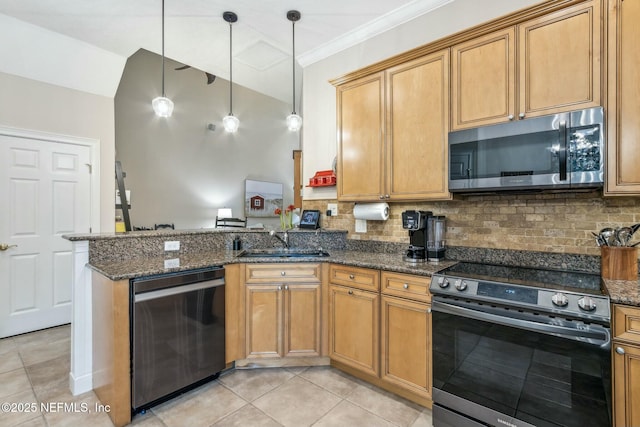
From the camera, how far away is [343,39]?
3.11 m

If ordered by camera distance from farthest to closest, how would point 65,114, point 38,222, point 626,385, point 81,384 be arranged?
1. point 65,114
2. point 38,222
3. point 81,384
4. point 626,385

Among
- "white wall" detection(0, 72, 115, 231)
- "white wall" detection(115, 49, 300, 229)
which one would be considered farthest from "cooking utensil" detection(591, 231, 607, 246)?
"white wall" detection(115, 49, 300, 229)

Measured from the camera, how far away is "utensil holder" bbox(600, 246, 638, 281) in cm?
162

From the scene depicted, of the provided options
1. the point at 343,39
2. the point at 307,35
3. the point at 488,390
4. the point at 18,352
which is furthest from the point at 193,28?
the point at 488,390

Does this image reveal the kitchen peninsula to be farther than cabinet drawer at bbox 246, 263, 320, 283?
No

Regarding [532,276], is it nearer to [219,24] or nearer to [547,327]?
[547,327]

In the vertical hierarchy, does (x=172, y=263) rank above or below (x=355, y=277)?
A: above

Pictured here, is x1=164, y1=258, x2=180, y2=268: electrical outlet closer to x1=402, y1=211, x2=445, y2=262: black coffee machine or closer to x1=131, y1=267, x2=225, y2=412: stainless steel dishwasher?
x1=131, y1=267, x2=225, y2=412: stainless steel dishwasher

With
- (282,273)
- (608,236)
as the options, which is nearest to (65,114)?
(282,273)

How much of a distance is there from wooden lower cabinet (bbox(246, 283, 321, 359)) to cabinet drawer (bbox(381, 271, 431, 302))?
61 centimetres

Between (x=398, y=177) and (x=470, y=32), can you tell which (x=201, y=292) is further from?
(x=470, y=32)

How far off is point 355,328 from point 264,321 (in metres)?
0.73

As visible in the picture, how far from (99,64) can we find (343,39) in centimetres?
281

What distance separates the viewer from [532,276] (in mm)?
1815
